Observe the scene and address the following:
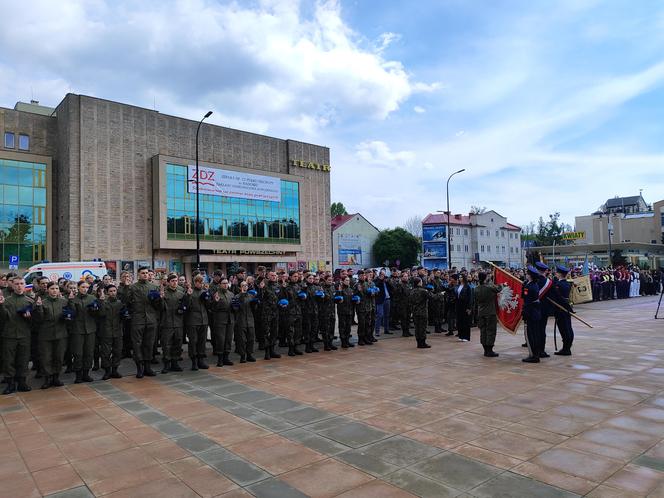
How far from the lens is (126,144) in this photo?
125 feet

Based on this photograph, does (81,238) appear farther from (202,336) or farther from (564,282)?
(564,282)

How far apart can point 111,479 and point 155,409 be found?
2256 mm

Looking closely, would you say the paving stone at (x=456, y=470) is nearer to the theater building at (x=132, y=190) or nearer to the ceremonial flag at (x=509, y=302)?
the ceremonial flag at (x=509, y=302)

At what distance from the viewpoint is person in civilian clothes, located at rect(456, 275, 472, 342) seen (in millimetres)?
12312

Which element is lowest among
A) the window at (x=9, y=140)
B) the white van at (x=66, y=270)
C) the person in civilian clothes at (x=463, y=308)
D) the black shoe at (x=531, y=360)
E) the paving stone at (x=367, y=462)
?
the black shoe at (x=531, y=360)

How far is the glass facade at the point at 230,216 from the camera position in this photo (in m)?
39.8

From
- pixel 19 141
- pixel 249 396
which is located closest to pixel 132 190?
pixel 19 141

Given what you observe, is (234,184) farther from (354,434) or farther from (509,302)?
(354,434)

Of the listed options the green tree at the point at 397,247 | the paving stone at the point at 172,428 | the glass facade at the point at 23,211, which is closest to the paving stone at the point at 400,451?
the paving stone at the point at 172,428

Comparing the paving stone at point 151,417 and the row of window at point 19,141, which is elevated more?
the row of window at point 19,141

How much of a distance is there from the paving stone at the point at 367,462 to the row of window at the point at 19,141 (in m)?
39.9

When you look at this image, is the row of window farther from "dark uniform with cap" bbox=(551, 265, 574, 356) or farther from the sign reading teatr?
"dark uniform with cap" bbox=(551, 265, 574, 356)

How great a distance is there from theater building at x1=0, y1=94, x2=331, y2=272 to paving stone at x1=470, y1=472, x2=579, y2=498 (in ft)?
103

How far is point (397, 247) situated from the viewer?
6731cm
